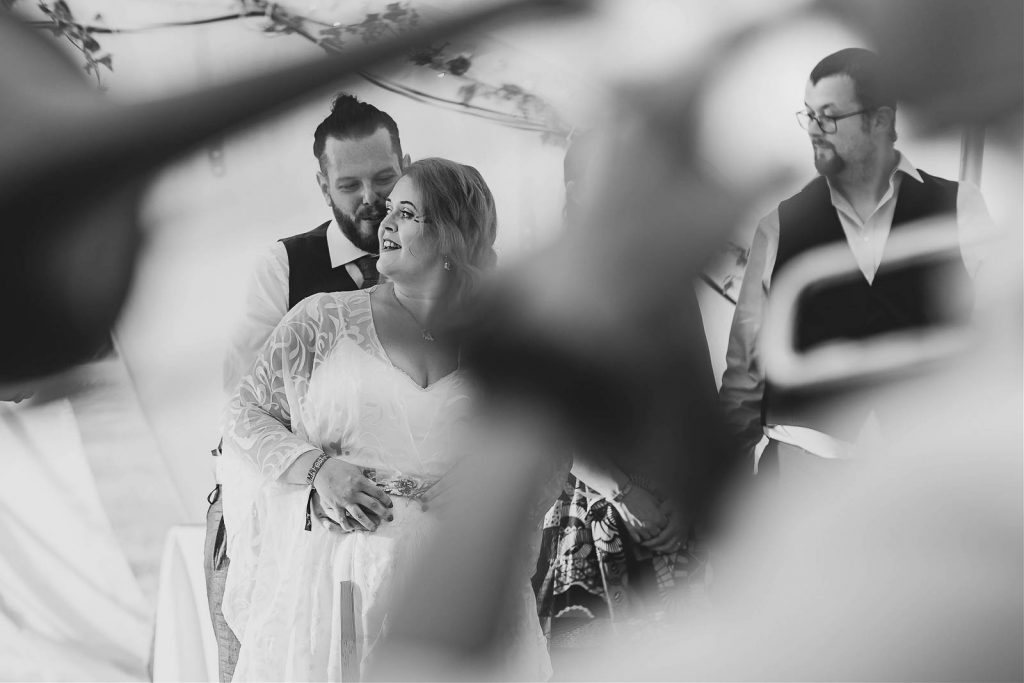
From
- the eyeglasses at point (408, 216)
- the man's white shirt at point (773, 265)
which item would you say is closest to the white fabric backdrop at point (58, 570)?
the eyeglasses at point (408, 216)

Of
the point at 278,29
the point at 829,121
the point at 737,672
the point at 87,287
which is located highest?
the point at 278,29

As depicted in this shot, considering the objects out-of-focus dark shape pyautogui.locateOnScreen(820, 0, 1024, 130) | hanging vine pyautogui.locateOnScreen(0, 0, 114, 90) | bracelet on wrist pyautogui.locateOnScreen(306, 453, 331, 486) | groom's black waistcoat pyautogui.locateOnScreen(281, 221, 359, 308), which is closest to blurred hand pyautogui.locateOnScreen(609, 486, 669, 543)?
bracelet on wrist pyautogui.locateOnScreen(306, 453, 331, 486)

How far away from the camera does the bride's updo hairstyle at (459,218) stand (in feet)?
5.86

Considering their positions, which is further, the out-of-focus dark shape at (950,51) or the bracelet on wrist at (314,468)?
the out-of-focus dark shape at (950,51)

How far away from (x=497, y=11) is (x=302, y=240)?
1.92 ft

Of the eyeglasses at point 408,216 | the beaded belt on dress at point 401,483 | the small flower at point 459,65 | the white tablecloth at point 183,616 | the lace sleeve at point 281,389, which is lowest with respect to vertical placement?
the white tablecloth at point 183,616

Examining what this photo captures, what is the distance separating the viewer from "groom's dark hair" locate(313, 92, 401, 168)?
6.01ft

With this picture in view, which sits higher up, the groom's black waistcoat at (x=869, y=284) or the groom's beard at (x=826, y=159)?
the groom's beard at (x=826, y=159)

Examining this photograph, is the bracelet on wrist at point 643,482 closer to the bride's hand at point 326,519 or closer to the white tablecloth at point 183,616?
the bride's hand at point 326,519

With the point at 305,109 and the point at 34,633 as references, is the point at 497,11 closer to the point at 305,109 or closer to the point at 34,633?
the point at 305,109

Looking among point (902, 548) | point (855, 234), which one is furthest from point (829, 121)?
point (902, 548)

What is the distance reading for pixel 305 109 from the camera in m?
1.84

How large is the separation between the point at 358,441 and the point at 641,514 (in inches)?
22.2

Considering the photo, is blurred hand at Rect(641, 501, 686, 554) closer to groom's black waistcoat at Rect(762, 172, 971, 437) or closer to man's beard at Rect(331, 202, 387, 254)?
groom's black waistcoat at Rect(762, 172, 971, 437)
